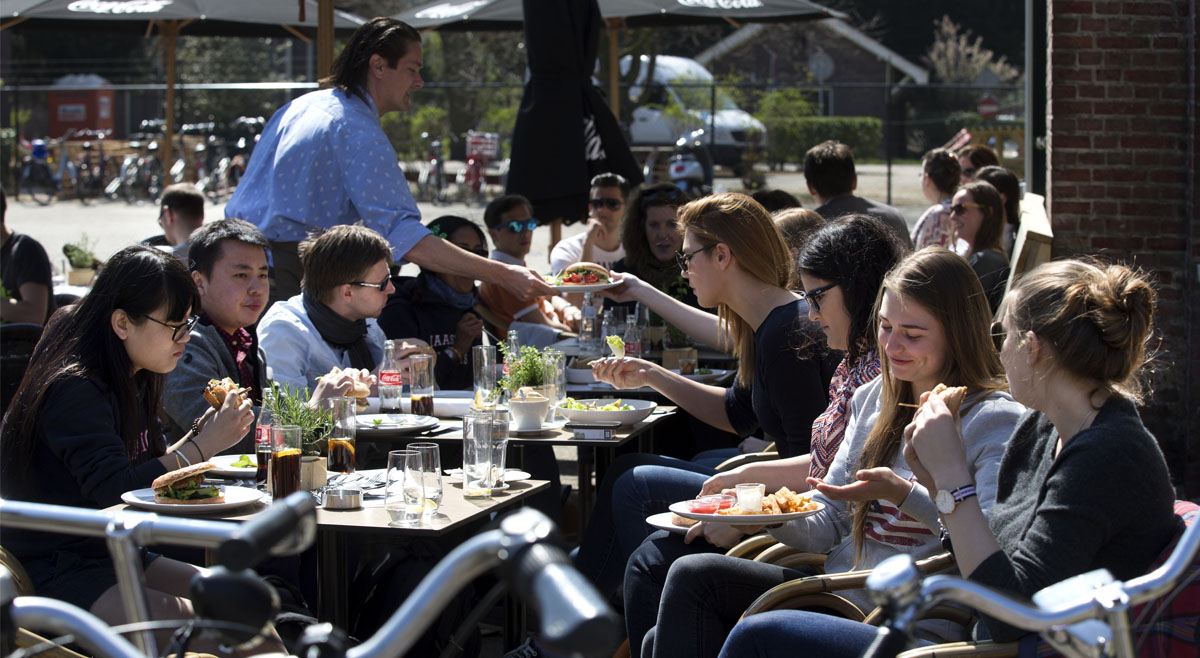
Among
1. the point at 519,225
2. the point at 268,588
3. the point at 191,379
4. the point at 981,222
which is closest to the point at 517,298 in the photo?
the point at 519,225

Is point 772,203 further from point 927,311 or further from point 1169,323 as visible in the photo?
point 927,311

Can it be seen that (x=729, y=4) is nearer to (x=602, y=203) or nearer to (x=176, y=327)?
(x=602, y=203)

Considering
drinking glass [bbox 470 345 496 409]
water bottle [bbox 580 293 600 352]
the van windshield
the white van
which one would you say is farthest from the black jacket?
the van windshield

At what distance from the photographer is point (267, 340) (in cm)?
466

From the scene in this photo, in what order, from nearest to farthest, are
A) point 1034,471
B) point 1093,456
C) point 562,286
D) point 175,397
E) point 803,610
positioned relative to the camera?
point 1093,456
point 1034,471
point 803,610
point 175,397
point 562,286

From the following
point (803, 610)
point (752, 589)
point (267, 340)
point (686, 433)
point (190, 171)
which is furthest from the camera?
point (190, 171)

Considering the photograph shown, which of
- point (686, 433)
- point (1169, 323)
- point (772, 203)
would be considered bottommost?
point (686, 433)

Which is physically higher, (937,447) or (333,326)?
(333,326)

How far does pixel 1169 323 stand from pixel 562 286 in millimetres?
3635

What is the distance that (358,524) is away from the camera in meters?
3.17

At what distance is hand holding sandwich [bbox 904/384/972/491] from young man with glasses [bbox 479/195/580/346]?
4320 millimetres

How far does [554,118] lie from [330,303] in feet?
10.3

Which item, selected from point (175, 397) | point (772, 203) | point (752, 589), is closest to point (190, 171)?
point (772, 203)

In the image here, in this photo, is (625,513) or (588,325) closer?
(625,513)
